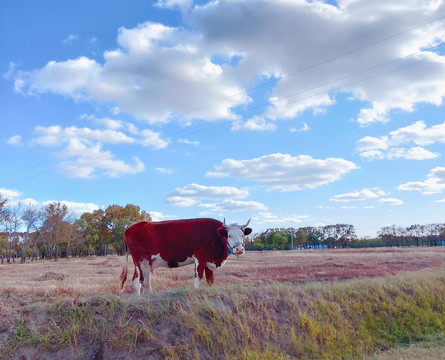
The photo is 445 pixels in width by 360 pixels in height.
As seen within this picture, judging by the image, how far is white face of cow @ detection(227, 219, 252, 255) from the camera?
1277cm

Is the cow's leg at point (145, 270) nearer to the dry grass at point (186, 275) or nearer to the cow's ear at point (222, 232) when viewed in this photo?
the dry grass at point (186, 275)

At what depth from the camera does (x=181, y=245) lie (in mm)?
13789

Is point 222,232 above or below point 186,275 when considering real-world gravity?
above

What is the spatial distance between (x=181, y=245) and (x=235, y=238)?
204 cm

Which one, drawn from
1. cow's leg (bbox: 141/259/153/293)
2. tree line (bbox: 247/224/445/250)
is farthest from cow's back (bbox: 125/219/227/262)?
tree line (bbox: 247/224/445/250)

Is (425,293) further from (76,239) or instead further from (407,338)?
(76,239)

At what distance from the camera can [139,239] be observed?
14375 mm

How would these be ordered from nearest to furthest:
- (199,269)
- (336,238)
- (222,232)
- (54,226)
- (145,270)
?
(222,232) → (199,269) → (145,270) → (54,226) → (336,238)

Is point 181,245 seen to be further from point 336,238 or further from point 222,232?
point 336,238

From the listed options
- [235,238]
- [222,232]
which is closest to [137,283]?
[222,232]

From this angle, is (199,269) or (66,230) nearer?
(199,269)

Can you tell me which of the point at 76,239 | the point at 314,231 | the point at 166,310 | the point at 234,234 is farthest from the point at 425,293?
the point at 314,231

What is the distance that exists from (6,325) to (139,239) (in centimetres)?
522

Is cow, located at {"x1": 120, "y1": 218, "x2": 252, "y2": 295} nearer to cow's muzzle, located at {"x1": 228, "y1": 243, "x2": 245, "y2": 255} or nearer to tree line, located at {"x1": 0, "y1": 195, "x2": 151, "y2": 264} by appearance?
cow's muzzle, located at {"x1": 228, "y1": 243, "x2": 245, "y2": 255}
